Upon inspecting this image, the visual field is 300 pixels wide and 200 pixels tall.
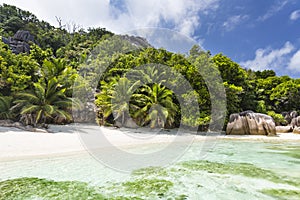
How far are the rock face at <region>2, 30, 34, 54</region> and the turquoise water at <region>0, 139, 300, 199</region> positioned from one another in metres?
20.4

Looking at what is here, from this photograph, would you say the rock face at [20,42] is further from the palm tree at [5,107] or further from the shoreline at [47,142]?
the shoreline at [47,142]

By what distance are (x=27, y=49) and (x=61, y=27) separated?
2369 cm

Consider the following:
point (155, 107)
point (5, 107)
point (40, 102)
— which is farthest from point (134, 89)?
point (5, 107)

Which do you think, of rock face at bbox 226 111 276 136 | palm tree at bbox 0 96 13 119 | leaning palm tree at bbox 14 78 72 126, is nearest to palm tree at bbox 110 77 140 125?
leaning palm tree at bbox 14 78 72 126

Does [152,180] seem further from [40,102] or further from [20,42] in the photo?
[20,42]

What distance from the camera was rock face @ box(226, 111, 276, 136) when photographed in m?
14.0

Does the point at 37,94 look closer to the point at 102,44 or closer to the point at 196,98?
the point at 196,98

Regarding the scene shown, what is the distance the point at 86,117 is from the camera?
14352 mm

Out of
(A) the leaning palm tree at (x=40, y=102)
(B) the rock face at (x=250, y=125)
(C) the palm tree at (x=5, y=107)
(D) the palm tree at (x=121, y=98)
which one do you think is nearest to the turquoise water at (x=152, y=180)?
(A) the leaning palm tree at (x=40, y=102)

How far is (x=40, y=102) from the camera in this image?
1073 centimetres

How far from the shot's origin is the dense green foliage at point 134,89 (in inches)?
424

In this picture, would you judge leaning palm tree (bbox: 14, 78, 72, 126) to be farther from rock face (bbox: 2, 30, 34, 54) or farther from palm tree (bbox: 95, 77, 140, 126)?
rock face (bbox: 2, 30, 34, 54)

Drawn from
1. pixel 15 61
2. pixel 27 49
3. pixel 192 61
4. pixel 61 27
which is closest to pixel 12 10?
pixel 61 27

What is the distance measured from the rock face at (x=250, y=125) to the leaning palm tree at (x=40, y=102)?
11.5 m
